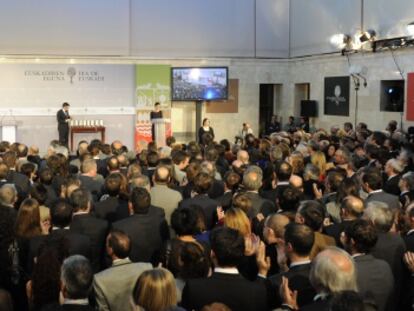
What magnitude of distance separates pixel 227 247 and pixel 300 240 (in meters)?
0.51

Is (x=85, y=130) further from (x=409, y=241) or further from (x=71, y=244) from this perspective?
(x=409, y=241)

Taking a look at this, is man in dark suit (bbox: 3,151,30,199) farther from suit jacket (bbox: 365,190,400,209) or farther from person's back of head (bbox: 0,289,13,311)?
suit jacket (bbox: 365,190,400,209)

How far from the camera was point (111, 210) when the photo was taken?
18.4 feet

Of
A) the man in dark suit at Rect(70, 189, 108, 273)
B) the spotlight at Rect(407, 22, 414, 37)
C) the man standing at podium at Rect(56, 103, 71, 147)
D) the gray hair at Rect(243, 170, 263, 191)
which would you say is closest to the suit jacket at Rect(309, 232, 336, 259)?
the gray hair at Rect(243, 170, 263, 191)

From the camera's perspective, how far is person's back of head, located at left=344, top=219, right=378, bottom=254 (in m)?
3.81

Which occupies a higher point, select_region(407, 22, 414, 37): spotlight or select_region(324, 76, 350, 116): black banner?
select_region(407, 22, 414, 37): spotlight

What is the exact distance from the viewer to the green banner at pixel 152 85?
17688 millimetres

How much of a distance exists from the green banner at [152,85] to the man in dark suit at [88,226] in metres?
12.9

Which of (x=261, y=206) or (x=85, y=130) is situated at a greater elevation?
(x=85, y=130)

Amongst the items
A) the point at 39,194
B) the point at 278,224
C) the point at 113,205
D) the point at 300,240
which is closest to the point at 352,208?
the point at 278,224

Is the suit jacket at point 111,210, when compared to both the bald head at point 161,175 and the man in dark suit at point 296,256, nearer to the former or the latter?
the bald head at point 161,175

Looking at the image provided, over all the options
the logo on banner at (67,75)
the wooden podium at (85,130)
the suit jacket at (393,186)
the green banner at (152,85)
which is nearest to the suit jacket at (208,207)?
the suit jacket at (393,186)

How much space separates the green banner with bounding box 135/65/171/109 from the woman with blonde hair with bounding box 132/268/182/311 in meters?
14.9

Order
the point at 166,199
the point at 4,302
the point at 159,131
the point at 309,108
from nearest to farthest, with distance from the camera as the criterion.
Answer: the point at 4,302
the point at 166,199
the point at 159,131
the point at 309,108
